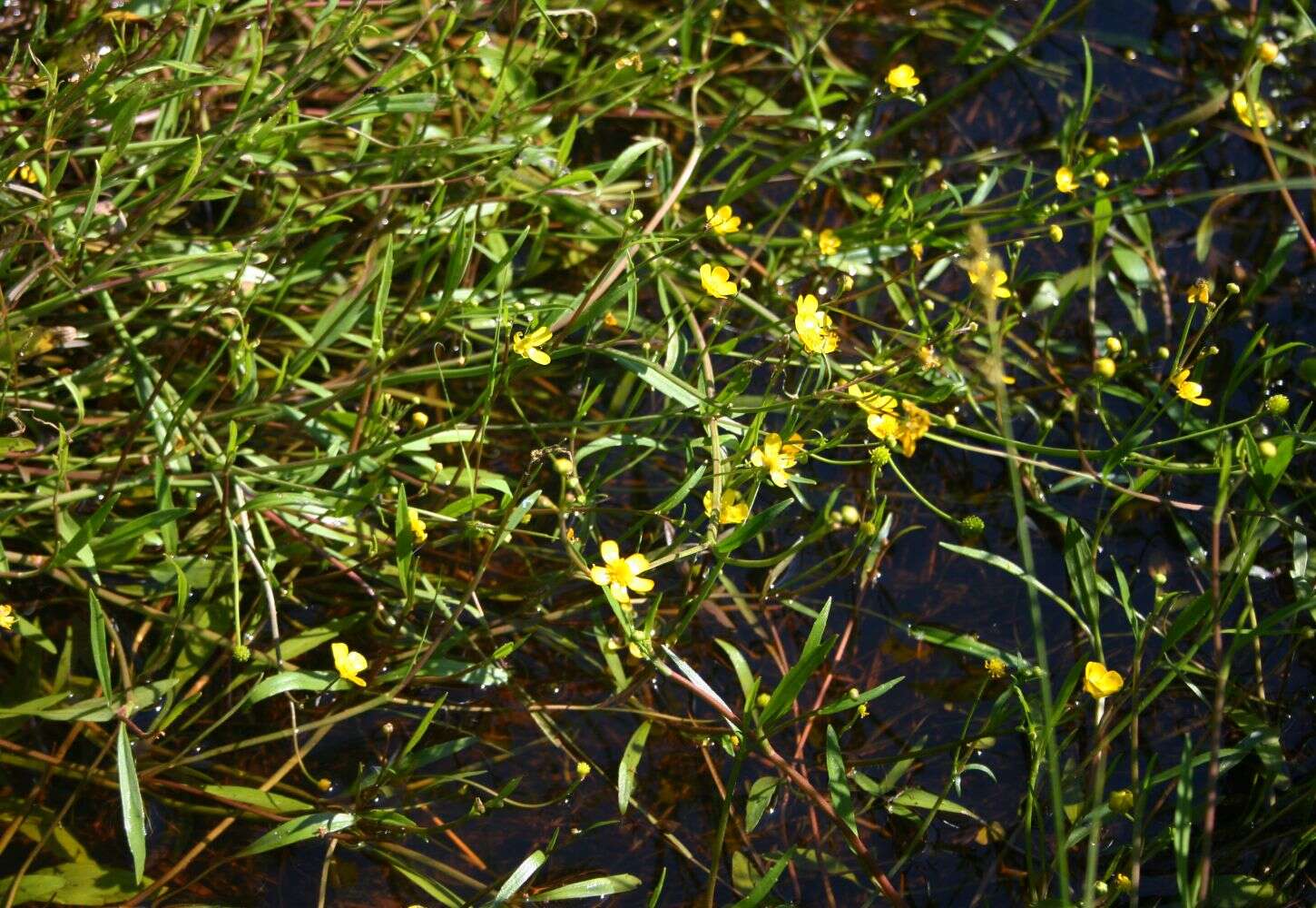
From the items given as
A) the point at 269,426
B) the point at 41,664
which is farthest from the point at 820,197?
the point at 41,664

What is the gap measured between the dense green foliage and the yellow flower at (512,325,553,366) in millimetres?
21

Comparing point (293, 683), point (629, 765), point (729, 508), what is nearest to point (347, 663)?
point (293, 683)

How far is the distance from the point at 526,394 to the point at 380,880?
0.99 metres

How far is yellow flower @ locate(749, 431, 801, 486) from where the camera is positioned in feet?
6.41

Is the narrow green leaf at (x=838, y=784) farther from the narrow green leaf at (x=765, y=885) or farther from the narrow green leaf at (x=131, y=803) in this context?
the narrow green leaf at (x=131, y=803)

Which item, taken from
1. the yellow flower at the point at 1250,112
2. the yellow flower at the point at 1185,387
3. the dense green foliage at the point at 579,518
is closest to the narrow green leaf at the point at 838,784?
the dense green foliage at the point at 579,518

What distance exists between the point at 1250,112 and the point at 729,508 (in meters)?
1.67

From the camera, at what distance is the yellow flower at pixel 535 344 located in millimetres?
Answer: 1907

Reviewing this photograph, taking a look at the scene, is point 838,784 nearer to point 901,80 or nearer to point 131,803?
point 131,803

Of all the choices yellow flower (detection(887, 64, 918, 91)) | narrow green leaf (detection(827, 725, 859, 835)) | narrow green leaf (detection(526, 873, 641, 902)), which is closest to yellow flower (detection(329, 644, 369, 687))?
narrow green leaf (detection(526, 873, 641, 902))

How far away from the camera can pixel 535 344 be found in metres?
1.95

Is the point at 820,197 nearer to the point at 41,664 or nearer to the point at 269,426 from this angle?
the point at 269,426

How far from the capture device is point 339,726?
220cm

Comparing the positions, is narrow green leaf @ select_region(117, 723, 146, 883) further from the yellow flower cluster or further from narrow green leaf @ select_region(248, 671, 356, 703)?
the yellow flower cluster
